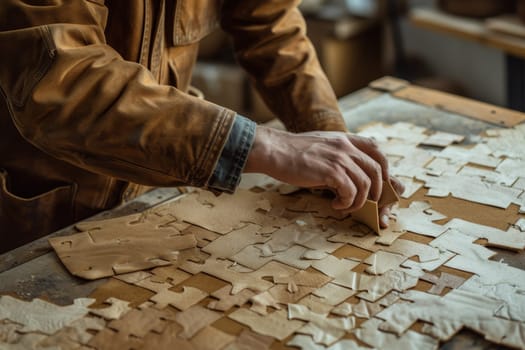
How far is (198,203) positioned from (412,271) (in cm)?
52

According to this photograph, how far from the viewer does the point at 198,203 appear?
1.70 metres

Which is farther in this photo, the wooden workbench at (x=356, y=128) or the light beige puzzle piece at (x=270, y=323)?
the wooden workbench at (x=356, y=128)

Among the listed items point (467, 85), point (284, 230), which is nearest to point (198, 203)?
point (284, 230)

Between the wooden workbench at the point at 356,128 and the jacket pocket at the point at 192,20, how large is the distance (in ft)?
1.18

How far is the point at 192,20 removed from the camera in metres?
1.77

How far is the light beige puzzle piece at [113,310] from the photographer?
4.33 ft

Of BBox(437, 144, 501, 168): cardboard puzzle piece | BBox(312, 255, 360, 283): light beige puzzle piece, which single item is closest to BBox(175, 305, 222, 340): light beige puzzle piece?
BBox(312, 255, 360, 283): light beige puzzle piece

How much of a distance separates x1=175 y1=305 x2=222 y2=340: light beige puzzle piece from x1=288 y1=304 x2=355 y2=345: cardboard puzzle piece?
0.14 m

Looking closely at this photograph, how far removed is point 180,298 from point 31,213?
1.70 feet

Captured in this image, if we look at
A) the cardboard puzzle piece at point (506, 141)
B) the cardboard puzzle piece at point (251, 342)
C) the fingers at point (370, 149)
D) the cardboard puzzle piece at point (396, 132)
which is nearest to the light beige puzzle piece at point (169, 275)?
the cardboard puzzle piece at point (251, 342)

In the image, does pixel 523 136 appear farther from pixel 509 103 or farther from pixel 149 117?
pixel 509 103

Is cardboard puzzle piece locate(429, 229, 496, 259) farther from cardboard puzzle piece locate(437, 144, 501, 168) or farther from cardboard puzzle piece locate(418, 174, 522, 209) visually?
cardboard puzzle piece locate(437, 144, 501, 168)

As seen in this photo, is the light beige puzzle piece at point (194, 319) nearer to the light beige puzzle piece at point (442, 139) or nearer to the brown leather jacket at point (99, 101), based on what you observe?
the brown leather jacket at point (99, 101)

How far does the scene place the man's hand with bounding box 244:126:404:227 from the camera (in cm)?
147
